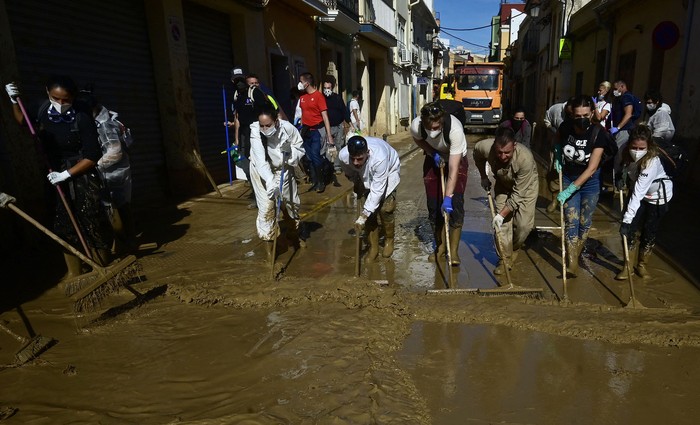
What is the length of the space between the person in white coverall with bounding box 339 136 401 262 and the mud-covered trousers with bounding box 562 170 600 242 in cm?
165

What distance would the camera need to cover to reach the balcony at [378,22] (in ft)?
57.9

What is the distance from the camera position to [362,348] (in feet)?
9.80

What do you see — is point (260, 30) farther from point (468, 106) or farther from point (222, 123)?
point (468, 106)

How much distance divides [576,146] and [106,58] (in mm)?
6201

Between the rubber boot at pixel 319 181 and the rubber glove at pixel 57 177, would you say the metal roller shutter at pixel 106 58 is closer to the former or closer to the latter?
the rubber glove at pixel 57 177

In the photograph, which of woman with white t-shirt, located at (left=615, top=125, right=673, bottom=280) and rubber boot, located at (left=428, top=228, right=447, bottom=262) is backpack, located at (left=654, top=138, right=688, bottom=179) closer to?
woman with white t-shirt, located at (left=615, top=125, right=673, bottom=280)

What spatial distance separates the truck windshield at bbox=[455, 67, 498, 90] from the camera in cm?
2253

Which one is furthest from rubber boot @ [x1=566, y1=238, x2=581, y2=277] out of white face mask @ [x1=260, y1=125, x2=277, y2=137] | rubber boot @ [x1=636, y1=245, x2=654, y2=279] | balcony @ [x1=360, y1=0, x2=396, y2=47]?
balcony @ [x1=360, y1=0, x2=396, y2=47]

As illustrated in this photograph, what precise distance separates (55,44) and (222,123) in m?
3.68

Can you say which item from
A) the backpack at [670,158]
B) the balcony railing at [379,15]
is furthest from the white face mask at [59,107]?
the balcony railing at [379,15]

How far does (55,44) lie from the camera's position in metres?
5.75

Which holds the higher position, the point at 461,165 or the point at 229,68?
the point at 229,68

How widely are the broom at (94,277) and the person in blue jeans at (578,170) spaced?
3.72 metres

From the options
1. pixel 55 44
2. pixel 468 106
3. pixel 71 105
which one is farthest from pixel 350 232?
pixel 468 106
